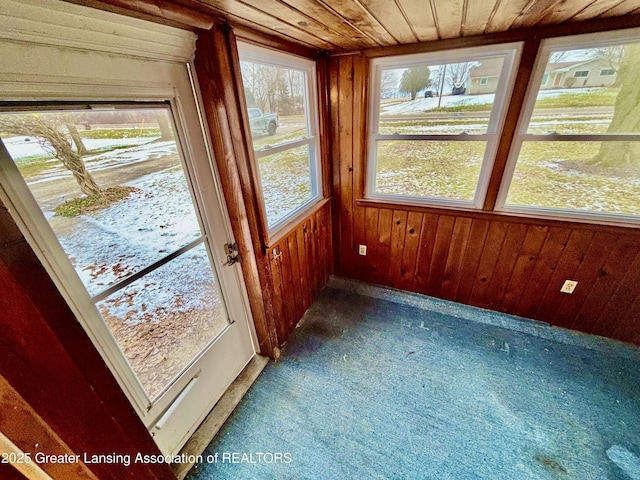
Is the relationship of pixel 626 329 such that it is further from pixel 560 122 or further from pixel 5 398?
pixel 5 398

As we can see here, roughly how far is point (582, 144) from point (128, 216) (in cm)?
250

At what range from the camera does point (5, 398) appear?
490mm

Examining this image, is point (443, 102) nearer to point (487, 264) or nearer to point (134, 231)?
point (487, 264)

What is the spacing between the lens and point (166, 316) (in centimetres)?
125

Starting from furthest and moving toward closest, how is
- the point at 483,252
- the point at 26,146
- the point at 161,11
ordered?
the point at 483,252
the point at 161,11
the point at 26,146

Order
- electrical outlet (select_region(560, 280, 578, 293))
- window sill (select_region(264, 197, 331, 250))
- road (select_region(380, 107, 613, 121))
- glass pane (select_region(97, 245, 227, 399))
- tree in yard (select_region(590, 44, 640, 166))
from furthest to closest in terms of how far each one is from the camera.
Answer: electrical outlet (select_region(560, 280, 578, 293)), window sill (select_region(264, 197, 331, 250)), road (select_region(380, 107, 613, 121)), tree in yard (select_region(590, 44, 640, 166)), glass pane (select_region(97, 245, 227, 399))

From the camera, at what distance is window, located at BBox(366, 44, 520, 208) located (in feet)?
5.60

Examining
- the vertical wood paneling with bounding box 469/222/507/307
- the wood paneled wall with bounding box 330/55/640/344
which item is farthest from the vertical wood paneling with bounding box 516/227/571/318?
the vertical wood paneling with bounding box 469/222/507/307

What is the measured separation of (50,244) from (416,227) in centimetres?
215

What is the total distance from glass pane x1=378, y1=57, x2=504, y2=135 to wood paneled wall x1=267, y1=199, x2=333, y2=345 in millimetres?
902

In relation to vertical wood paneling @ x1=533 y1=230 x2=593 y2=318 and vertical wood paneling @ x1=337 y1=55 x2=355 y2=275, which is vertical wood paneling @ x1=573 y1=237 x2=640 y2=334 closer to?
vertical wood paneling @ x1=533 y1=230 x2=593 y2=318

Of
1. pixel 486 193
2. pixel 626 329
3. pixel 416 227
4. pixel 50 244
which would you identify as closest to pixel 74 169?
pixel 50 244

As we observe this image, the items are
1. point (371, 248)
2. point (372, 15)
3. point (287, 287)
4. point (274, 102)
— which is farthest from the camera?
point (371, 248)

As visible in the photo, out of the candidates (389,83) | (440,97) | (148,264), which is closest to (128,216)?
(148,264)
